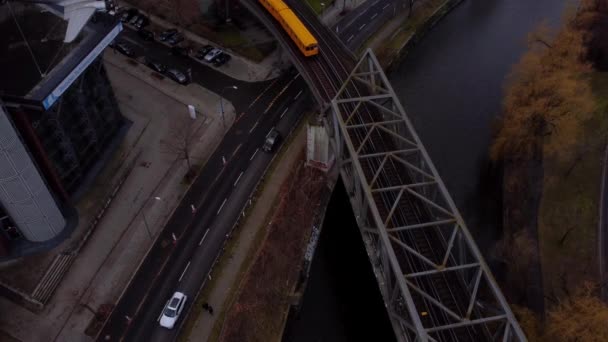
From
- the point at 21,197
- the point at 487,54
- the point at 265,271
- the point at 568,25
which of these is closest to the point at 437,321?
the point at 265,271

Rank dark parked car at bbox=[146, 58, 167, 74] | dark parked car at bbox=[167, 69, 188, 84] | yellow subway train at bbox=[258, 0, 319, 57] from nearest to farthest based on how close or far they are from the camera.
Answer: yellow subway train at bbox=[258, 0, 319, 57] < dark parked car at bbox=[167, 69, 188, 84] < dark parked car at bbox=[146, 58, 167, 74]

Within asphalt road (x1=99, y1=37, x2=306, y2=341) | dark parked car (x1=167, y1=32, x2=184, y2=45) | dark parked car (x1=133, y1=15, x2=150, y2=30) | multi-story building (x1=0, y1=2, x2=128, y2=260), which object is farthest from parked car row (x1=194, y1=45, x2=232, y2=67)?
multi-story building (x1=0, y1=2, x2=128, y2=260)

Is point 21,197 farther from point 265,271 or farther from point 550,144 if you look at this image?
point 550,144

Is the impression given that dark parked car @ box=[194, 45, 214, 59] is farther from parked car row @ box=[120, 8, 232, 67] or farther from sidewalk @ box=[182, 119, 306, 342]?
sidewalk @ box=[182, 119, 306, 342]

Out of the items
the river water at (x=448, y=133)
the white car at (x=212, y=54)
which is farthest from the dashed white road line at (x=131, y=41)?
the river water at (x=448, y=133)

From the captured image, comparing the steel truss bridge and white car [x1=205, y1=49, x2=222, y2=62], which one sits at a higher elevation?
white car [x1=205, y1=49, x2=222, y2=62]

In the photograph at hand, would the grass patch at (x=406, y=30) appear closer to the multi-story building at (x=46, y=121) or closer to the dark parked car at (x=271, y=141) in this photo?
the dark parked car at (x=271, y=141)

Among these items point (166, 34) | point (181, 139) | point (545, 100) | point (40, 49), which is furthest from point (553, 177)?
point (40, 49)
